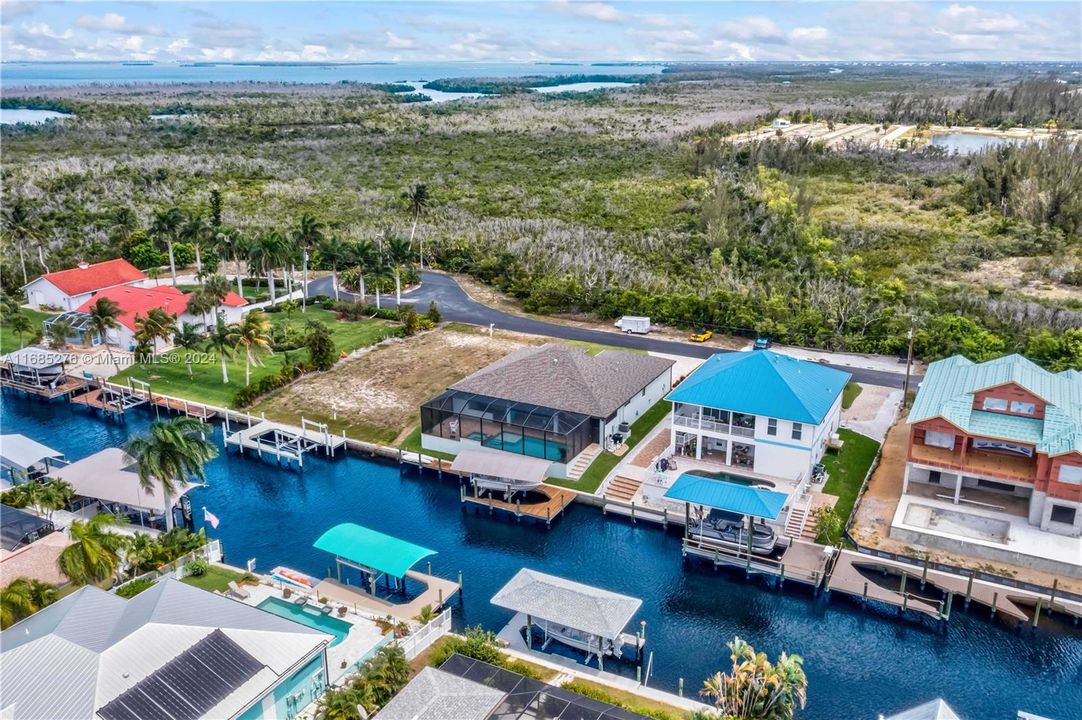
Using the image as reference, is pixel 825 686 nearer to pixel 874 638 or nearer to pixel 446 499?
pixel 874 638

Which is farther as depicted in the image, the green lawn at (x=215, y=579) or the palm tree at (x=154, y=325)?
the palm tree at (x=154, y=325)

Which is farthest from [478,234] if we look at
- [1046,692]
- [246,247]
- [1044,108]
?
[1044,108]

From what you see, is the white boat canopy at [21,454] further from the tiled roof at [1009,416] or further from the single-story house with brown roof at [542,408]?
the tiled roof at [1009,416]

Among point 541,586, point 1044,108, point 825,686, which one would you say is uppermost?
point 1044,108

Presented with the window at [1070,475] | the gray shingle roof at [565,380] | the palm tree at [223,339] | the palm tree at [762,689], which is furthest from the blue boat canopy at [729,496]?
the palm tree at [223,339]

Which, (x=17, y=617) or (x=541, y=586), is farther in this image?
(x=541, y=586)

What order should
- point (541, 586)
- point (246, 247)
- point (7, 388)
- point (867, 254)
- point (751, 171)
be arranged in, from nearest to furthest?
point (541, 586) → point (7, 388) → point (246, 247) → point (867, 254) → point (751, 171)

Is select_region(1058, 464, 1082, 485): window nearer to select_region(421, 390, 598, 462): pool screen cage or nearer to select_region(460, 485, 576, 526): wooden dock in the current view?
select_region(460, 485, 576, 526): wooden dock
